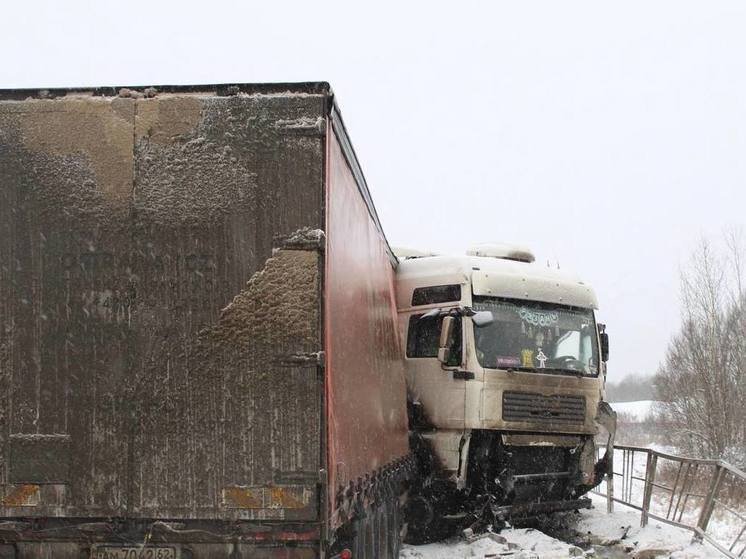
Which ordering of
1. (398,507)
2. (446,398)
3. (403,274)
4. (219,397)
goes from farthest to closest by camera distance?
(403,274) → (446,398) → (398,507) → (219,397)

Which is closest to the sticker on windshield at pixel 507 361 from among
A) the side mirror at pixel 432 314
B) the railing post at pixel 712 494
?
the side mirror at pixel 432 314

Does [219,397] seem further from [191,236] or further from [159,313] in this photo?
[191,236]

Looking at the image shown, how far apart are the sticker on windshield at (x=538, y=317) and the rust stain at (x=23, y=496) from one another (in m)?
8.64

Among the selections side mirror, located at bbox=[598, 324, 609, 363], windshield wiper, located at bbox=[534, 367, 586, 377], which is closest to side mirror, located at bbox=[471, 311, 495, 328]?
windshield wiper, located at bbox=[534, 367, 586, 377]

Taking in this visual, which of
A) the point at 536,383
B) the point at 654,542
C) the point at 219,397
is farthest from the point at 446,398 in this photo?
the point at 219,397

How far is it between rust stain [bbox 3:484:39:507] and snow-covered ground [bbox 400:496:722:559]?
7.04 meters

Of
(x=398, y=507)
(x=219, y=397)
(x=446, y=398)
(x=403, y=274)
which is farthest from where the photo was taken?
(x=403, y=274)

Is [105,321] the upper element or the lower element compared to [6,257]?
lower

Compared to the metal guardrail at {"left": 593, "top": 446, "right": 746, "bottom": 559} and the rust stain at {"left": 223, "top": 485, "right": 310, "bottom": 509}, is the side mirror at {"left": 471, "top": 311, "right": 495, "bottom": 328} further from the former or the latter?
the rust stain at {"left": 223, "top": 485, "right": 310, "bottom": 509}

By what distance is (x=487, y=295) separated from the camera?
12398 mm

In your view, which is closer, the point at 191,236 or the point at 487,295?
the point at 191,236

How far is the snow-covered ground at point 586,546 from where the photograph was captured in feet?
36.7

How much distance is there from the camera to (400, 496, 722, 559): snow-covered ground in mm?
11180

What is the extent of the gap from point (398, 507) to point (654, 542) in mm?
3932
